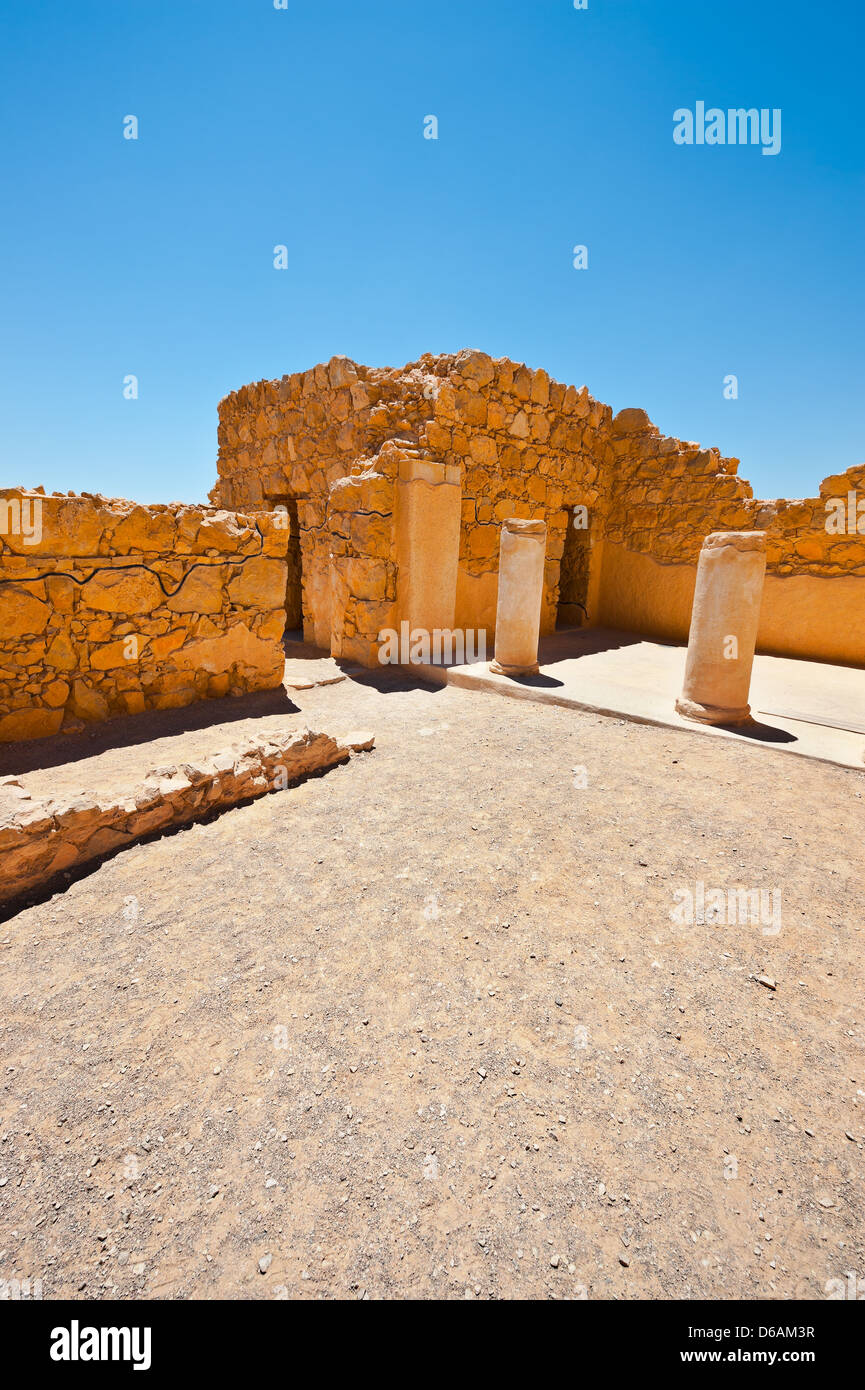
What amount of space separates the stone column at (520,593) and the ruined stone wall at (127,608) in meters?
2.49

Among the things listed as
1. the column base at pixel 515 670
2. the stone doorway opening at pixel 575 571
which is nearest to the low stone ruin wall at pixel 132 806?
the column base at pixel 515 670

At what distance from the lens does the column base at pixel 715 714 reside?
16.0 feet

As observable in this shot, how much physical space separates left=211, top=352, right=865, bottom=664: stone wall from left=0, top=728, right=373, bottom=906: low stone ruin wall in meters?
3.38

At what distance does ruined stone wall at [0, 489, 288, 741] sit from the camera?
169 inches

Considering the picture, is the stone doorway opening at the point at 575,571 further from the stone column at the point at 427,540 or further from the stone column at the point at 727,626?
the stone column at the point at 727,626

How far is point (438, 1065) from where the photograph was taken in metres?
1.89

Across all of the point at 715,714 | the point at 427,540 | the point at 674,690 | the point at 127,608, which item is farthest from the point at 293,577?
the point at 715,714

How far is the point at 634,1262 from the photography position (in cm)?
139

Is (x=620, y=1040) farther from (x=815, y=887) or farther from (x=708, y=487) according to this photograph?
(x=708, y=487)

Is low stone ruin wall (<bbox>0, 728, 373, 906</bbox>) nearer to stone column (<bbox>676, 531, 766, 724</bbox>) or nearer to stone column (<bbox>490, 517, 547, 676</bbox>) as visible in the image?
stone column (<bbox>490, 517, 547, 676</bbox>)

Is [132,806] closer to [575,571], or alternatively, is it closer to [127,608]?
[127,608]

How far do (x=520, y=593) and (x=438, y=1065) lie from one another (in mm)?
5227
